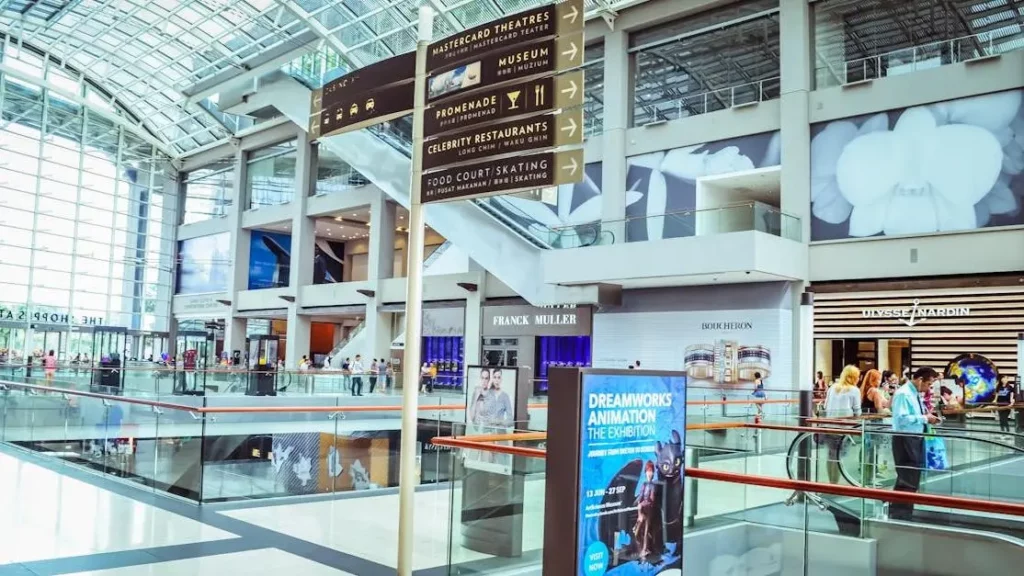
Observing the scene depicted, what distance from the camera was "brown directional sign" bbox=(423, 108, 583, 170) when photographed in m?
4.46

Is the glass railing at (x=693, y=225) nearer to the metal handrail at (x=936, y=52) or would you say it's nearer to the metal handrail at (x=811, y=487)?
the metal handrail at (x=936, y=52)

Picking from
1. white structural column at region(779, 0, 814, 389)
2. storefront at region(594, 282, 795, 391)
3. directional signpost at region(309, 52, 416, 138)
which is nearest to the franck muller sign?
storefront at region(594, 282, 795, 391)

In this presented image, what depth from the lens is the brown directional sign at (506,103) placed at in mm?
4520

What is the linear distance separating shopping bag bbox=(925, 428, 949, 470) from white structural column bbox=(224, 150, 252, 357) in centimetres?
3956

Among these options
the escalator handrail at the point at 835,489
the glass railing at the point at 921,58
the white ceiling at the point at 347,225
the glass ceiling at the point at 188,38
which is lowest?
the escalator handrail at the point at 835,489

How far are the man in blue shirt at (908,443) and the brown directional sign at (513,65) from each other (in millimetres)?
3093

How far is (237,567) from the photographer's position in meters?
5.67

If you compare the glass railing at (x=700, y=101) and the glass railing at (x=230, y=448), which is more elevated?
the glass railing at (x=700, y=101)

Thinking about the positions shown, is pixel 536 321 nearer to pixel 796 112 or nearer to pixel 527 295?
pixel 527 295

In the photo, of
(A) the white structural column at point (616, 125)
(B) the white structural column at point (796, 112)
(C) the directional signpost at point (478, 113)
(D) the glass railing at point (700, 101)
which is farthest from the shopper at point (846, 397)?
(A) the white structural column at point (616, 125)

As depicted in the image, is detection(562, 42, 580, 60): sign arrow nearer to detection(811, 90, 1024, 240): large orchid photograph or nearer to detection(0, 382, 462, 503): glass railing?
detection(0, 382, 462, 503): glass railing

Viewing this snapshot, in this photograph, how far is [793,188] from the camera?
22359 millimetres

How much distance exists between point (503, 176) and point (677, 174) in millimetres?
20868

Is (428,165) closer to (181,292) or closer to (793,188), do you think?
(793,188)
